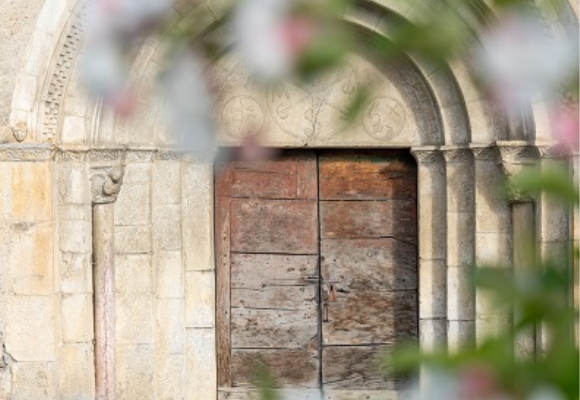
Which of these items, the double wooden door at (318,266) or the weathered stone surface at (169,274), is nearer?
the weathered stone surface at (169,274)

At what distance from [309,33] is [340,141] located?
209 inches

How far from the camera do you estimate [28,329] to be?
579 cm

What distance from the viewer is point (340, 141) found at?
247 inches

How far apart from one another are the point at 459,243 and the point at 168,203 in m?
1.56

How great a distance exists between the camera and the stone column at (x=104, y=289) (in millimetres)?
5973

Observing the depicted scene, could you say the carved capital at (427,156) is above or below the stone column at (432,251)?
above

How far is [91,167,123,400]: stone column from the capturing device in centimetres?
597

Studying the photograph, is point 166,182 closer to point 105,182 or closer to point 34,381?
point 105,182

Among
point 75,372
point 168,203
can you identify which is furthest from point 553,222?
point 75,372

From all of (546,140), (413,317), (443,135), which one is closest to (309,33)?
(546,140)

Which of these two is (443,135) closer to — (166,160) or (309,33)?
(166,160)

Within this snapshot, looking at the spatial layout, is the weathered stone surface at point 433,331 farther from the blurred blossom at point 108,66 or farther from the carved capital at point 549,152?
the blurred blossom at point 108,66

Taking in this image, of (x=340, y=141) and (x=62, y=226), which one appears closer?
(x=62, y=226)

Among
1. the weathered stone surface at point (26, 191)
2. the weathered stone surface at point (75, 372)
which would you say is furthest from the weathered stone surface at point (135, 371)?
the weathered stone surface at point (26, 191)
